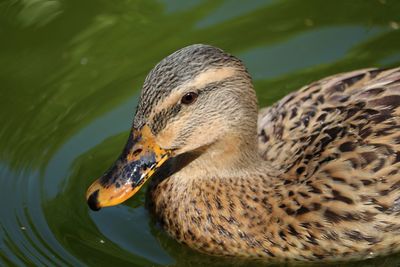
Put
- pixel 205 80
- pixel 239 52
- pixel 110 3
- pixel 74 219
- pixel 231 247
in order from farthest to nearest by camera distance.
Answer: pixel 110 3
pixel 239 52
pixel 74 219
pixel 231 247
pixel 205 80

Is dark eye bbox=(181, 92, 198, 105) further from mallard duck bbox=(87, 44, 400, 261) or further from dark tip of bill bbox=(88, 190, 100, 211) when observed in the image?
dark tip of bill bbox=(88, 190, 100, 211)

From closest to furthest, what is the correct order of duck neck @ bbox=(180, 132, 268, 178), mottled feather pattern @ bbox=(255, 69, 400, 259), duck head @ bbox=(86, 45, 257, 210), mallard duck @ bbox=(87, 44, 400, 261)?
duck head @ bbox=(86, 45, 257, 210), mallard duck @ bbox=(87, 44, 400, 261), mottled feather pattern @ bbox=(255, 69, 400, 259), duck neck @ bbox=(180, 132, 268, 178)

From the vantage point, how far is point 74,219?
7219 millimetres

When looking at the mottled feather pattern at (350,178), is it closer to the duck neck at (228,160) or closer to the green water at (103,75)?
the duck neck at (228,160)

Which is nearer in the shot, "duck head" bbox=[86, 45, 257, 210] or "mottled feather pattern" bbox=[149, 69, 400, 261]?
"duck head" bbox=[86, 45, 257, 210]

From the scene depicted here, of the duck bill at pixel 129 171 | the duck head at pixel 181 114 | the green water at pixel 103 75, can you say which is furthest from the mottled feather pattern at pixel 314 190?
the duck bill at pixel 129 171

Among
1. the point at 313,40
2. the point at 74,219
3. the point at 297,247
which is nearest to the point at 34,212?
the point at 74,219

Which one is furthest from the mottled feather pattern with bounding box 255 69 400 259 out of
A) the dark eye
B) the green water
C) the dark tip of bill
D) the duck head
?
the dark tip of bill

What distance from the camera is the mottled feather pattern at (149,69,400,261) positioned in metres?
6.45

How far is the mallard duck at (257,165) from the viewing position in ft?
20.8

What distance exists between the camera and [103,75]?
8648 millimetres

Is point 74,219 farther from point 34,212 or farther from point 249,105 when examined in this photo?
point 249,105

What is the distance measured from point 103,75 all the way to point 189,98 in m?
2.49

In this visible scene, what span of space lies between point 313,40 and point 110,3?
196 cm
